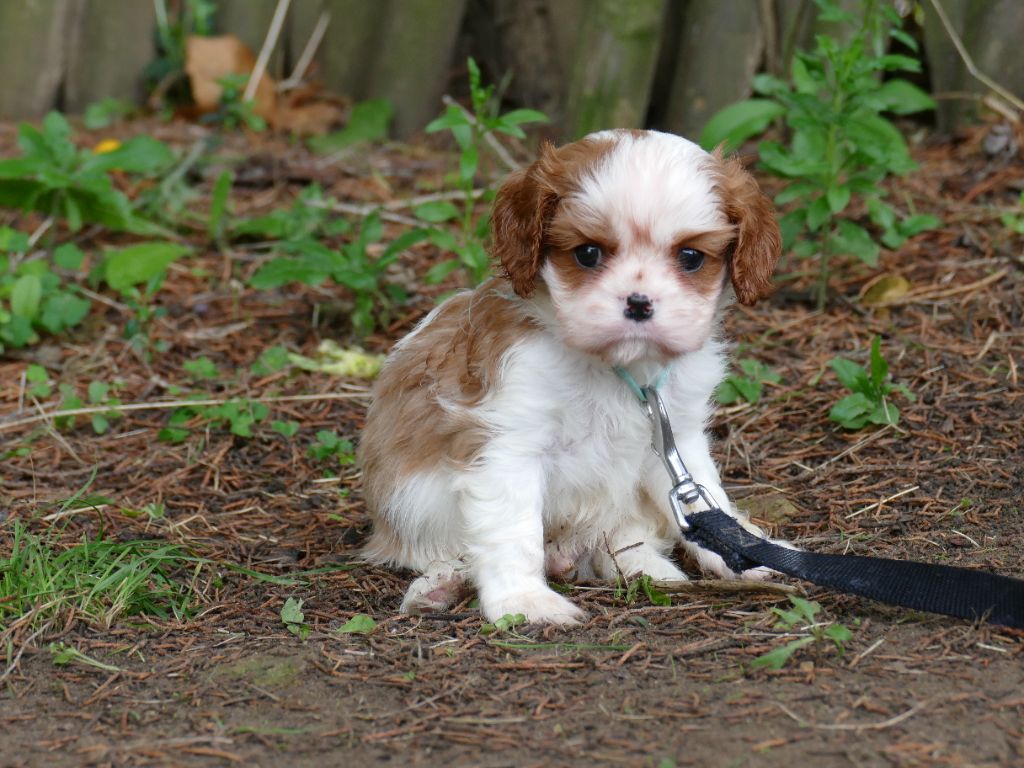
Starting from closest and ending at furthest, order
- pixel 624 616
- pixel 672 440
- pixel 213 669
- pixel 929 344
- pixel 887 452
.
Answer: pixel 213 669 → pixel 624 616 → pixel 672 440 → pixel 887 452 → pixel 929 344

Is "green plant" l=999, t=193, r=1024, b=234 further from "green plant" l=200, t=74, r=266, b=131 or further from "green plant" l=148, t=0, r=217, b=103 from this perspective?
"green plant" l=148, t=0, r=217, b=103

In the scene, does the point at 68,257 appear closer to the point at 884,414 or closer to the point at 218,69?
the point at 218,69

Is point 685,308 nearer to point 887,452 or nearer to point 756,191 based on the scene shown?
point 756,191

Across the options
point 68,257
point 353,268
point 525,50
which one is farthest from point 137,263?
point 525,50

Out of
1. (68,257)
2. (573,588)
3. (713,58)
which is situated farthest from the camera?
(713,58)

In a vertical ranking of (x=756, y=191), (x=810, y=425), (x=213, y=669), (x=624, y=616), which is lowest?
(x=213, y=669)

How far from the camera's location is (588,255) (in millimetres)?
3572

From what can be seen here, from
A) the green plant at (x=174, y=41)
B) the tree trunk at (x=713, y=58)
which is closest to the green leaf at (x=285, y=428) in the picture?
the tree trunk at (x=713, y=58)

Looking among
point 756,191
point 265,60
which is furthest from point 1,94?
point 756,191

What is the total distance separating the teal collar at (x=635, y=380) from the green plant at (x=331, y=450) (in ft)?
5.80

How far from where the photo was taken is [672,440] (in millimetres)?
3961

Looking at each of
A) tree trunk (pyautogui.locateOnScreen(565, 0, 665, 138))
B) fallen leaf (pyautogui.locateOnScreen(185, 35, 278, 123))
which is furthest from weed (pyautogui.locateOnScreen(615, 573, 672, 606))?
fallen leaf (pyautogui.locateOnScreen(185, 35, 278, 123))

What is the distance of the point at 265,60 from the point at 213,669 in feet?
21.0

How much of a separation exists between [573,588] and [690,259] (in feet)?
3.78
